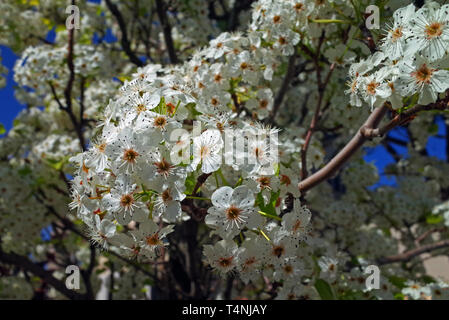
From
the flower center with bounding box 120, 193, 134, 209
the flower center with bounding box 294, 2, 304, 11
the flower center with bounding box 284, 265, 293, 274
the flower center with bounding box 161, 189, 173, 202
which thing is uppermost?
the flower center with bounding box 294, 2, 304, 11

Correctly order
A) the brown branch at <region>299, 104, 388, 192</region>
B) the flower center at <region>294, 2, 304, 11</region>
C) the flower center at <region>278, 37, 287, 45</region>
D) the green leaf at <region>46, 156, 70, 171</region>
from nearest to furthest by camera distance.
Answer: the brown branch at <region>299, 104, 388, 192</region>, the flower center at <region>294, 2, 304, 11</region>, the flower center at <region>278, 37, 287, 45</region>, the green leaf at <region>46, 156, 70, 171</region>

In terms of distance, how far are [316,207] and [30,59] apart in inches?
156

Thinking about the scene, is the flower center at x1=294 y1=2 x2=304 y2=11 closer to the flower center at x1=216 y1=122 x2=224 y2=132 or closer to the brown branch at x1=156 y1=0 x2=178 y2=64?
the flower center at x1=216 y1=122 x2=224 y2=132

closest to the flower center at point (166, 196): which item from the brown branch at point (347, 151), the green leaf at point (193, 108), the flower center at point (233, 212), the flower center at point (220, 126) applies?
the flower center at point (233, 212)

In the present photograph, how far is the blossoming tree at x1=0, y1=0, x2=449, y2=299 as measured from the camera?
1.57 m

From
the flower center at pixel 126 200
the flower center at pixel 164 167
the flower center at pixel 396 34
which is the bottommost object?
the flower center at pixel 126 200

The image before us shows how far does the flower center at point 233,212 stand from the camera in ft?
5.10

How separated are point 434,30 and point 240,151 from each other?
0.86 meters

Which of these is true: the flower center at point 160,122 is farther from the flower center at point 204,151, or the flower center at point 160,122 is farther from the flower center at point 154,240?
the flower center at point 154,240

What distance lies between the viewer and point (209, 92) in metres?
2.53

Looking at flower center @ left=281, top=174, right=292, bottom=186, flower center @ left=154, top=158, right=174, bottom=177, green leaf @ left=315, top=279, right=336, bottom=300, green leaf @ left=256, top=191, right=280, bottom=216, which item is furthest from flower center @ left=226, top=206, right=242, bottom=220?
green leaf @ left=315, top=279, right=336, bottom=300

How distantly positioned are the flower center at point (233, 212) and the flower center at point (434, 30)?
0.96 meters
